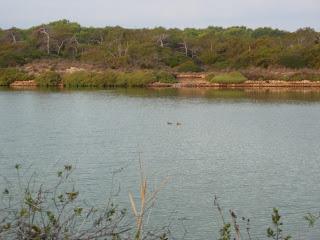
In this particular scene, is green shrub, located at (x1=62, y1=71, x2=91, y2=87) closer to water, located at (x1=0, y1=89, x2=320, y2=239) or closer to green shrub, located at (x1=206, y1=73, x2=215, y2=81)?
green shrub, located at (x1=206, y1=73, x2=215, y2=81)

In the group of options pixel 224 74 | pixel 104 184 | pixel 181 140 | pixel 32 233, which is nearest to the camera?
pixel 32 233

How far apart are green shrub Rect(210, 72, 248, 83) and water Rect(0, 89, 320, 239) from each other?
21658mm

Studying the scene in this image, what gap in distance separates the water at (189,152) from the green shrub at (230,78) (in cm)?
2166

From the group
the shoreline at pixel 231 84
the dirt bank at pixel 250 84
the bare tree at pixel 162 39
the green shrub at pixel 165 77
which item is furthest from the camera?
the bare tree at pixel 162 39

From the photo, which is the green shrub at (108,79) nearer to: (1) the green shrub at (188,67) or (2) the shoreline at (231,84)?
(2) the shoreline at (231,84)

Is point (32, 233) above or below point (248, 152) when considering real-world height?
above

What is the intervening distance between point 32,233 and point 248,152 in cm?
1590

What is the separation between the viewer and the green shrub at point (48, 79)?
60.2m

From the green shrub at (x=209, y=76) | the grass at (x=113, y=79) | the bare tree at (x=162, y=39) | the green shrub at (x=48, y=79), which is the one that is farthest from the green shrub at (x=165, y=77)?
the bare tree at (x=162, y=39)

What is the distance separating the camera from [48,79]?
198 feet

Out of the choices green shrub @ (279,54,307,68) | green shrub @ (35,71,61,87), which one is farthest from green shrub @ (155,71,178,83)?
green shrub @ (279,54,307,68)

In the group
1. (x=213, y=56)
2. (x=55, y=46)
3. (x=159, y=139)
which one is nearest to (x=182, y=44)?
(x=213, y=56)

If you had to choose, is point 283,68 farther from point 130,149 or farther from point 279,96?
point 130,149

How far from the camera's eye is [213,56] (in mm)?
73062
